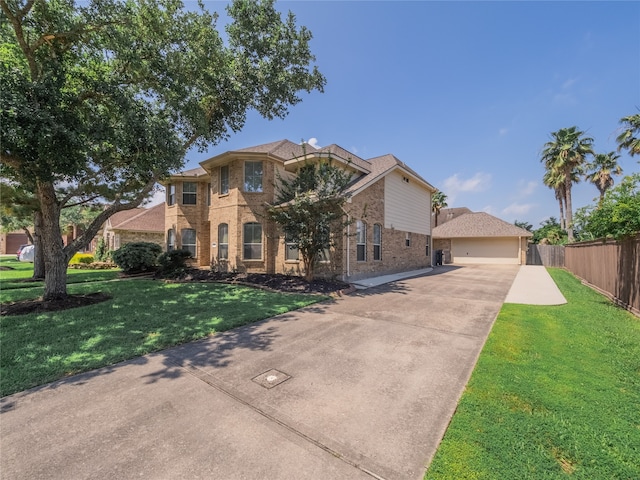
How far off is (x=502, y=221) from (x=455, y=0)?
24250 mm

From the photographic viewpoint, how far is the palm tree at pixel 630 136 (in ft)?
53.2

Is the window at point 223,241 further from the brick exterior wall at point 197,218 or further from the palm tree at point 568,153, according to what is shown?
the palm tree at point 568,153

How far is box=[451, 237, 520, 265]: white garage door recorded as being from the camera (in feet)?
88.9

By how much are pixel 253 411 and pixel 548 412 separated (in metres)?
3.33

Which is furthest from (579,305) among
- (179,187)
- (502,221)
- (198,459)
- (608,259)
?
(502,221)

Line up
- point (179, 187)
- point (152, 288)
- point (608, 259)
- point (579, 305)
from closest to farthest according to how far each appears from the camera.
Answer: point (579, 305) → point (608, 259) → point (152, 288) → point (179, 187)

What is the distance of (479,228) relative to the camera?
28281 mm

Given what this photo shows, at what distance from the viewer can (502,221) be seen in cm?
2841

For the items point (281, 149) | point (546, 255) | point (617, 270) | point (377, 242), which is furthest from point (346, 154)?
point (546, 255)

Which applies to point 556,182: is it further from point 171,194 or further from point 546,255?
point 171,194

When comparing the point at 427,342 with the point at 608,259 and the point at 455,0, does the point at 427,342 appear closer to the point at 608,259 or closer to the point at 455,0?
the point at 608,259

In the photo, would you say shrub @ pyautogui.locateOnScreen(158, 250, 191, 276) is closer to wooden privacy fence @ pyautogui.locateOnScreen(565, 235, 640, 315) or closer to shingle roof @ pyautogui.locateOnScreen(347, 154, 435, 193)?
shingle roof @ pyautogui.locateOnScreen(347, 154, 435, 193)

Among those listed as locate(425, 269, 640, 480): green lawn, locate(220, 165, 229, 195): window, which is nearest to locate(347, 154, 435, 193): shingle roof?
locate(220, 165, 229, 195): window

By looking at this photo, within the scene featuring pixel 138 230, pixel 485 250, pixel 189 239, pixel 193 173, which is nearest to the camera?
pixel 189 239
